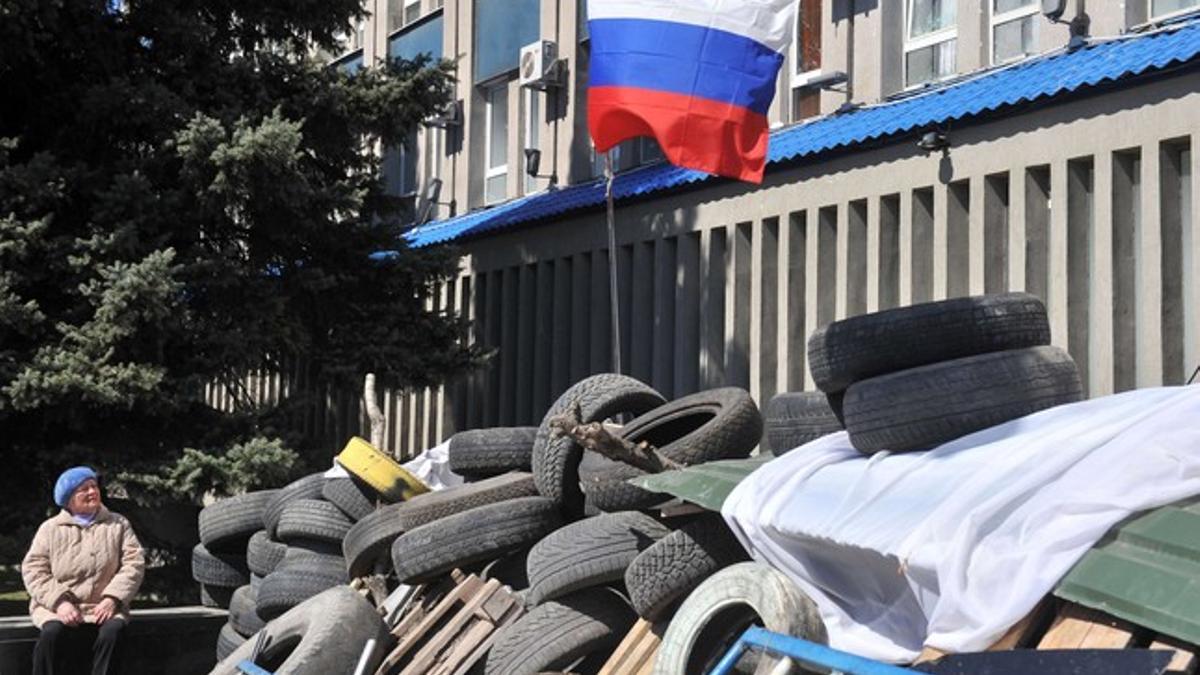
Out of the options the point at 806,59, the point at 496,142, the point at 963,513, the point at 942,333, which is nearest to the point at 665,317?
the point at 806,59

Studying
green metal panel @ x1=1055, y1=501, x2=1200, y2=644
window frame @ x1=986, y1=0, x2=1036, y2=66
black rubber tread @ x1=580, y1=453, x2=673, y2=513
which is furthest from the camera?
window frame @ x1=986, y1=0, x2=1036, y2=66

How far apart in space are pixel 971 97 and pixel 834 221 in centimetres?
186

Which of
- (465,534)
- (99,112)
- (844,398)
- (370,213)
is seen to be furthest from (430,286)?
(844,398)

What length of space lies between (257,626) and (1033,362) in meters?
5.96

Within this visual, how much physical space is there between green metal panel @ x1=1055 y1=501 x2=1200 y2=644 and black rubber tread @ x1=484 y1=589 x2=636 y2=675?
3040 mm

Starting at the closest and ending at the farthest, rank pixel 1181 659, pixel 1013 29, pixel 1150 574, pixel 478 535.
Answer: pixel 1181 659
pixel 1150 574
pixel 478 535
pixel 1013 29

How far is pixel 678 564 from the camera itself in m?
7.19

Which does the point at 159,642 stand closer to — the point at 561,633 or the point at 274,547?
the point at 274,547

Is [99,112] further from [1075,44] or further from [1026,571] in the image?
[1026,571]

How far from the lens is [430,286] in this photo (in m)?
17.0

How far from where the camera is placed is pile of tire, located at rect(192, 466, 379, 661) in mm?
10320

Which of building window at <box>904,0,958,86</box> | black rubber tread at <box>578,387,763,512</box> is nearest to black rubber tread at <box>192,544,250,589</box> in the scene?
black rubber tread at <box>578,387,763,512</box>

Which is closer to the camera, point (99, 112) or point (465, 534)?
point (465, 534)

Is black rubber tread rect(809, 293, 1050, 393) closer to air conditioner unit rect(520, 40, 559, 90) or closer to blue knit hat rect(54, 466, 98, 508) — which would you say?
blue knit hat rect(54, 466, 98, 508)
